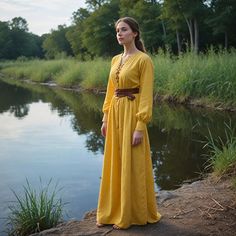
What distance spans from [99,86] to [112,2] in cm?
2378

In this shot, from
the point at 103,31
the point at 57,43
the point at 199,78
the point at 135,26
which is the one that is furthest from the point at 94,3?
the point at 135,26

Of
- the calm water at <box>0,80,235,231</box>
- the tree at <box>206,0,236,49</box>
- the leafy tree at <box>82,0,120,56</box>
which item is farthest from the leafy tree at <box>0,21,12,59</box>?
the calm water at <box>0,80,235,231</box>

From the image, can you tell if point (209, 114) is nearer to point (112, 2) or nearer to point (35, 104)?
point (35, 104)

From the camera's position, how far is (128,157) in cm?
358

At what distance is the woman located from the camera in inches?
140

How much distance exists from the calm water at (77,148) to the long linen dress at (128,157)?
1377 mm

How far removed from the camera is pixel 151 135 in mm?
9430

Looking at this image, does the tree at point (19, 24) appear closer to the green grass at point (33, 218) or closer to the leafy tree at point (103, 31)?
the leafy tree at point (103, 31)

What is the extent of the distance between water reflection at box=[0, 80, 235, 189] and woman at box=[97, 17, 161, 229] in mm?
2373

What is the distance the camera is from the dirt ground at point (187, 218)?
12.0 ft

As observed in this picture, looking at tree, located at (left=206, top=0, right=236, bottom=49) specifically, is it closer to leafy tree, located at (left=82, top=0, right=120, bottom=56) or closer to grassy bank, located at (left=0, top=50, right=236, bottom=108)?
grassy bank, located at (left=0, top=50, right=236, bottom=108)

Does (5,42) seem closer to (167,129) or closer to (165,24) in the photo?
Answer: (165,24)

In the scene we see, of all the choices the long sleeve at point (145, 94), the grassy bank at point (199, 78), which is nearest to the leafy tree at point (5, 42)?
the grassy bank at point (199, 78)

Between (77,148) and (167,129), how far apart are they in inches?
106
